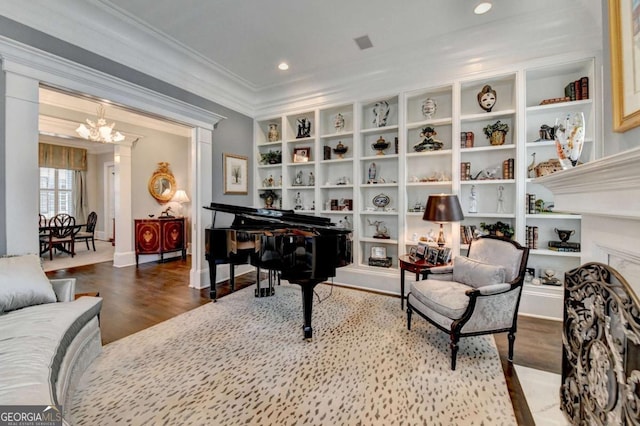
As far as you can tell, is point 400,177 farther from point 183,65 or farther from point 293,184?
point 183,65

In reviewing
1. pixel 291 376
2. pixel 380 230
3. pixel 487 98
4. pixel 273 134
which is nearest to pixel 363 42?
pixel 487 98

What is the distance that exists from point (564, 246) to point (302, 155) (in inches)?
147

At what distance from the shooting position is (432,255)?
303 cm

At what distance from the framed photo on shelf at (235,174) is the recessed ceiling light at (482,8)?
371 cm

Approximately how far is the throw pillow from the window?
10.2 metres

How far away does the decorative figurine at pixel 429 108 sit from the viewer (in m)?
3.58

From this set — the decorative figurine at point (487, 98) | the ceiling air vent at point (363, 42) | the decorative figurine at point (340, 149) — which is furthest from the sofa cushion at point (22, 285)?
the decorative figurine at point (487, 98)

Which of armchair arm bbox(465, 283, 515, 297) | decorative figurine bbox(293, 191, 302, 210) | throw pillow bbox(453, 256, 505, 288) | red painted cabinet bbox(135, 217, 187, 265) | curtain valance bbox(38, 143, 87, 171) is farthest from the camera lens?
curtain valance bbox(38, 143, 87, 171)

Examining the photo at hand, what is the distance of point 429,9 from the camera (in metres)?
2.64

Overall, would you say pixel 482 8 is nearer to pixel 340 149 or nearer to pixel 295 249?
pixel 340 149

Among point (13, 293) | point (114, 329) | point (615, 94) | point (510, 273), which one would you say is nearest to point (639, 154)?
point (615, 94)

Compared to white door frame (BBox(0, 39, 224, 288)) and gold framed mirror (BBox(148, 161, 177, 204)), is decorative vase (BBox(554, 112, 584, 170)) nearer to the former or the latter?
white door frame (BBox(0, 39, 224, 288))

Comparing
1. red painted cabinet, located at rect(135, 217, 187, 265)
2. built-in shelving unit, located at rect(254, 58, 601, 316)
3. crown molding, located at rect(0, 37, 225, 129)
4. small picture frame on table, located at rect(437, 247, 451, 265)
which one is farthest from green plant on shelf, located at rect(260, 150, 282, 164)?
small picture frame on table, located at rect(437, 247, 451, 265)

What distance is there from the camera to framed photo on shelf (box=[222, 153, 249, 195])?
4.41 meters
